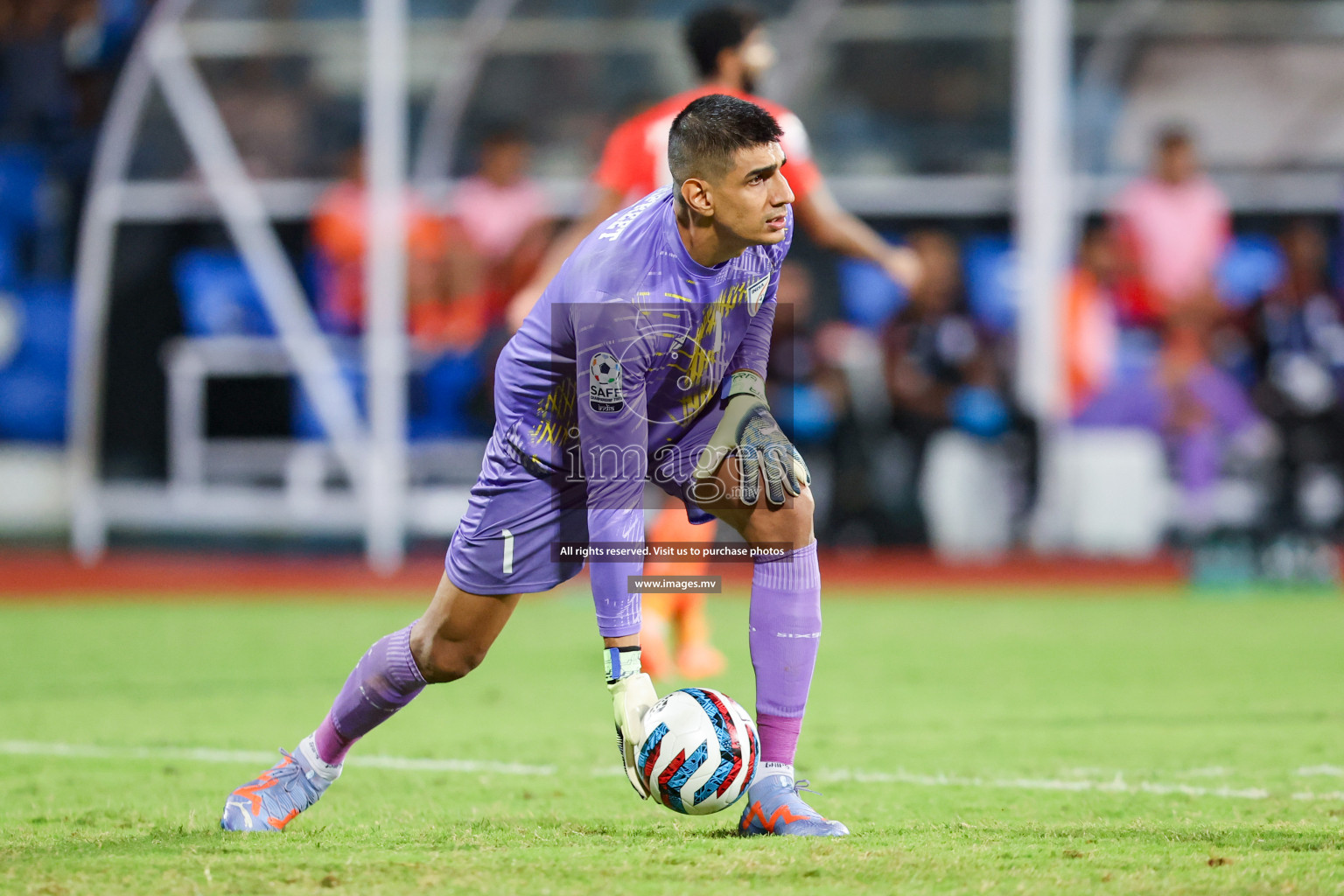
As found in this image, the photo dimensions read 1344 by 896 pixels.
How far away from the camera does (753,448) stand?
4.57 meters

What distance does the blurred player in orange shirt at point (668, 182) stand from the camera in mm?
7406

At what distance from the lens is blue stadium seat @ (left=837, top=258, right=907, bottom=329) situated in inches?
572

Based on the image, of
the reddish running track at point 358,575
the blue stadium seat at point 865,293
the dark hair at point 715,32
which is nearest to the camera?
the dark hair at point 715,32

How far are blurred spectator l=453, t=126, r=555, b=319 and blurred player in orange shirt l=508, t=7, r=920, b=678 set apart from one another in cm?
516

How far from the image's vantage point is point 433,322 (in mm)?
13750

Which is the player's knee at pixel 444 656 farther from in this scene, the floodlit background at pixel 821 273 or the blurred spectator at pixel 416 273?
the blurred spectator at pixel 416 273

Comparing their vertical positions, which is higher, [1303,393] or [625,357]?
[625,357]

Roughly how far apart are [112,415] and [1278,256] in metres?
9.61

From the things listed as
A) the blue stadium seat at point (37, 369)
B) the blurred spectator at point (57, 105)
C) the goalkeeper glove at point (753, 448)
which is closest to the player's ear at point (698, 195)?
the goalkeeper glove at point (753, 448)

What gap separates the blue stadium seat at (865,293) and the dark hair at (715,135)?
10.1m

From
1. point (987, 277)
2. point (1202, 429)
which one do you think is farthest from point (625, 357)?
point (987, 277)

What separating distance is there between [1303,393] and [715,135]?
31.4 ft

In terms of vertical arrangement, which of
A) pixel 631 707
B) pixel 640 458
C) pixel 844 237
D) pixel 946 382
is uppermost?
pixel 844 237

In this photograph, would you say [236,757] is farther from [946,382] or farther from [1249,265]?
[1249,265]
